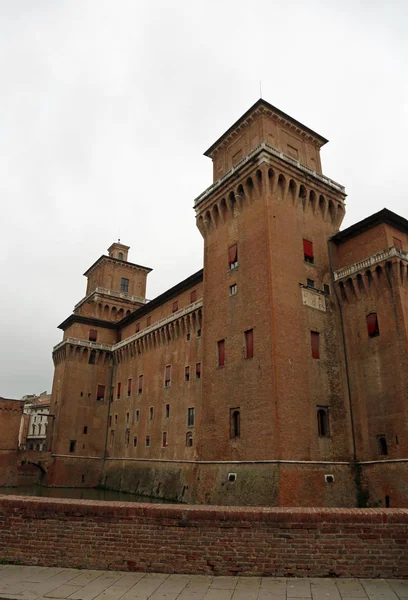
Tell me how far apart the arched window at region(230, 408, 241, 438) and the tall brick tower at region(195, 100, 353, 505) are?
6 cm

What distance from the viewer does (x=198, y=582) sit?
27.8 feet

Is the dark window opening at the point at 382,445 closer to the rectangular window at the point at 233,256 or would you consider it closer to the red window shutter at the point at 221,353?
the red window shutter at the point at 221,353

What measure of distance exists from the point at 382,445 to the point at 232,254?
15.2m

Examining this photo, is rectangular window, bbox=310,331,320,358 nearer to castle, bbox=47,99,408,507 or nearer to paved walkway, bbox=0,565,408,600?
castle, bbox=47,99,408,507

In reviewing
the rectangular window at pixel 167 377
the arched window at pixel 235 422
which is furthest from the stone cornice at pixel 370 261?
the rectangular window at pixel 167 377

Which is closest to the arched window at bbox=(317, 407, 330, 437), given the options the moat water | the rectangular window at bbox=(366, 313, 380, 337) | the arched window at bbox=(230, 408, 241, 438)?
the arched window at bbox=(230, 408, 241, 438)

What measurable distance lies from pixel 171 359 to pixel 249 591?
1313 inches

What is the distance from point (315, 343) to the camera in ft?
90.4

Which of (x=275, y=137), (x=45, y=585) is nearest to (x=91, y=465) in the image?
(x=275, y=137)

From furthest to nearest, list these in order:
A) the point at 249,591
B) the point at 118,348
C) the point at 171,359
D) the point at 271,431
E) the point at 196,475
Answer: the point at 118,348 < the point at 171,359 < the point at 196,475 < the point at 271,431 < the point at 249,591

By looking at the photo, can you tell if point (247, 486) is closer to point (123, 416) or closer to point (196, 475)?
point (196, 475)

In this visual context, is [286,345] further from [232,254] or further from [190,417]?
[190,417]

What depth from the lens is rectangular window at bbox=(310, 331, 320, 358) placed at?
89.2ft

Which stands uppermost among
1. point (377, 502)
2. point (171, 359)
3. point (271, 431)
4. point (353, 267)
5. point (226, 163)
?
point (226, 163)
